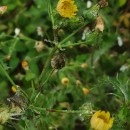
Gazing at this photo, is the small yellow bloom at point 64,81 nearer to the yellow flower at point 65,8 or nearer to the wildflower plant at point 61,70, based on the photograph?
the wildflower plant at point 61,70

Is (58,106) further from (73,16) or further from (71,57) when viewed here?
(73,16)

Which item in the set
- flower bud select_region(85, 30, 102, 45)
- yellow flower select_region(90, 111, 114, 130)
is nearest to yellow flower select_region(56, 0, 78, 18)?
flower bud select_region(85, 30, 102, 45)

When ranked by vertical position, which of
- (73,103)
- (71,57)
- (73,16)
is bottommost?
(73,103)

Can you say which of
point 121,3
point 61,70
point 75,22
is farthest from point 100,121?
point 121,3

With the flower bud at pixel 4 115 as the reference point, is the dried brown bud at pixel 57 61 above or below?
above

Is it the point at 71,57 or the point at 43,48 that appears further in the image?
the point at 71,57

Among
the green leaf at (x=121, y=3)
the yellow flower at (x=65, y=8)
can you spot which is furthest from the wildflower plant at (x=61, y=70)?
the green leaf at (x=121, y=3)

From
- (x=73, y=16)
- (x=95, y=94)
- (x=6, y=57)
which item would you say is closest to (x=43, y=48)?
(x=6, y=57)

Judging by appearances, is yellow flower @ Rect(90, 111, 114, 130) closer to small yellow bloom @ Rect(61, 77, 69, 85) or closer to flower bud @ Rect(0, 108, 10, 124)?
flower bud @ Rect(0, 108, 10, 124)
